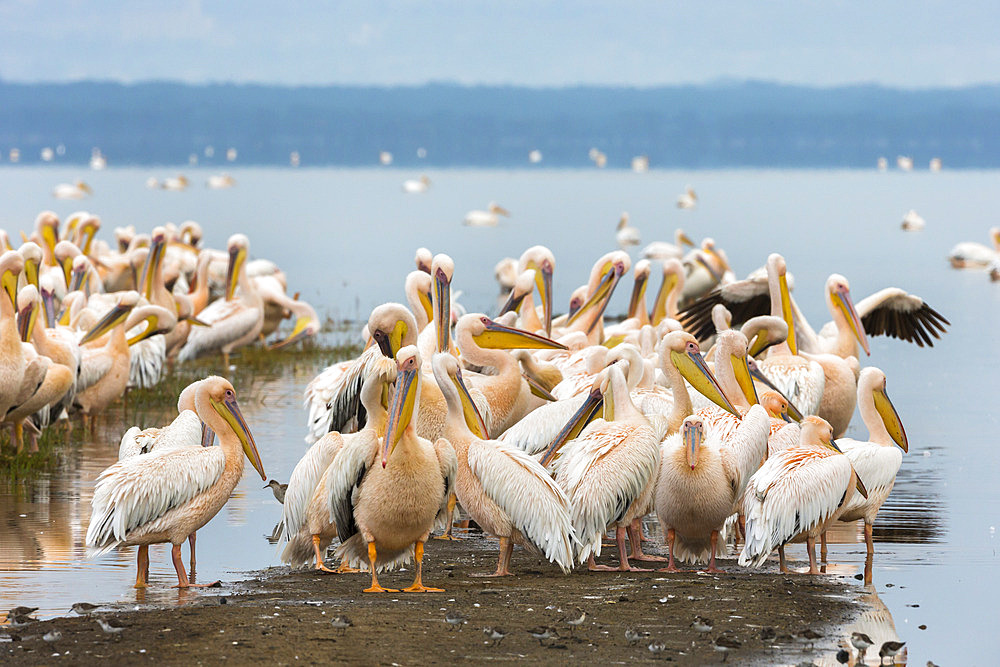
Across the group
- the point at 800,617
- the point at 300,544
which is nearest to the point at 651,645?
the point at 800,617

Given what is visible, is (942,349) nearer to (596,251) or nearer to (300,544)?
(300,544)

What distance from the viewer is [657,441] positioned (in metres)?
6.32

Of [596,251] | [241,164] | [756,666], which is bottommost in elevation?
[756,666]

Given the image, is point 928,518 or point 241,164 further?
point 241,164

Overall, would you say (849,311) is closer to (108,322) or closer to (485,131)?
(108,322)

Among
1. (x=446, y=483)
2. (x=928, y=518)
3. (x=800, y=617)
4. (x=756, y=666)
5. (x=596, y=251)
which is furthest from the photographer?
(x=596, y=251)

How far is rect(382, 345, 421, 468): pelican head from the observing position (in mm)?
5668

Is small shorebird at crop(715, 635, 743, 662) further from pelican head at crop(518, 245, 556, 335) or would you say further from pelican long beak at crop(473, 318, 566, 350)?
pelican head at crop(518, 245, 556, 335)

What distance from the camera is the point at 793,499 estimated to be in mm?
5910

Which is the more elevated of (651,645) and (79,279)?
(79,279)

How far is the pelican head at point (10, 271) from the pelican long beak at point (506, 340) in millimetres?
2713

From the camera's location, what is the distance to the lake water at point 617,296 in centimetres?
620

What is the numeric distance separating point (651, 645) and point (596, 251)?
24.3m

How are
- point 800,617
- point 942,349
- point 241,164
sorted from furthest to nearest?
point 241,164 → point 942,349 → point 800,617
